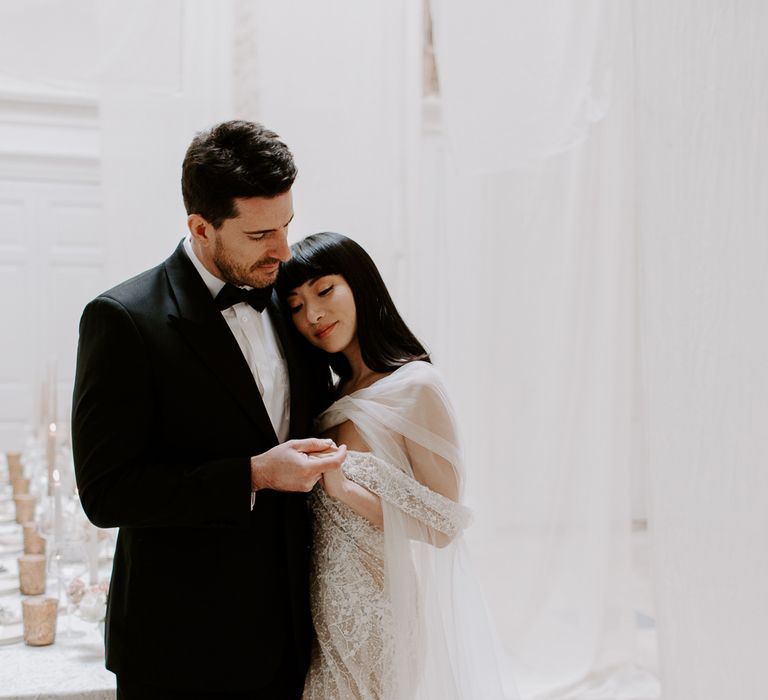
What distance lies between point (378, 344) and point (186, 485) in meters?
0.67

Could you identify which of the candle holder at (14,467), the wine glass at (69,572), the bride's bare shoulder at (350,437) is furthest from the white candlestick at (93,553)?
the candle holder at (14,467)

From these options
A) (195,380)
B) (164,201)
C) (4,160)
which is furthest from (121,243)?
(4,160)

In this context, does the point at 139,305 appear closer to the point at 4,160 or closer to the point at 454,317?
the point at 454,317

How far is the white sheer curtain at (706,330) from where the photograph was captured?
100cm

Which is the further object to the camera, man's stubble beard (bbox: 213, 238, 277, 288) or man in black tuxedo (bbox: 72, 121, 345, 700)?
man's stubble beard (bbox: 213, 238, 277, 288)

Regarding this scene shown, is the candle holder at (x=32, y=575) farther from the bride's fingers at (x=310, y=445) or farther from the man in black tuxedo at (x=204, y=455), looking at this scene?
the bride's fingers at (x=310, y=445)

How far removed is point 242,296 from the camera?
6.21 feet

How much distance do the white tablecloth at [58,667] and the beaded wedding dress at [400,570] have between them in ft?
1.74

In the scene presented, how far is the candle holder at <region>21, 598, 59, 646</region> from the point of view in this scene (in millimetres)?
2359

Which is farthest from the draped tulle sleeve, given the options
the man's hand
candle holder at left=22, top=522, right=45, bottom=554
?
candle holder at left=22, top=522, right=45, bottom=554

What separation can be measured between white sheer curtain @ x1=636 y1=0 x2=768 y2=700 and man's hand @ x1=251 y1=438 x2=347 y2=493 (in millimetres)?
674

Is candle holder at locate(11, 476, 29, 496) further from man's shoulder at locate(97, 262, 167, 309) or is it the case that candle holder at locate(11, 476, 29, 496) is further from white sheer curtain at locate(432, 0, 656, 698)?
man's shoulder at locate(97, 262, 167, 309)

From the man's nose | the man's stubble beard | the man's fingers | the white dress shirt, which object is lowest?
the man's fingers

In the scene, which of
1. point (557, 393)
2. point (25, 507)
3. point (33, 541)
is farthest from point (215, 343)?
point (25, 507)
